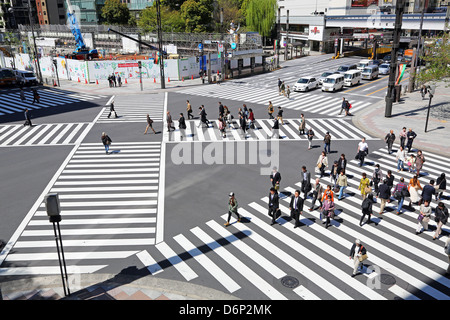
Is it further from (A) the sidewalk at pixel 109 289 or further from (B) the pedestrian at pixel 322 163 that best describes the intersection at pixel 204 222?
(B) the pedestrian at pixel 322 163

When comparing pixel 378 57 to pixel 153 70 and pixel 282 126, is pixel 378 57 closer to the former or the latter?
pixel 153 70

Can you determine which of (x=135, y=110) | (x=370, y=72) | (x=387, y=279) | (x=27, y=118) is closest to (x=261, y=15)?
(x=370, y=72)

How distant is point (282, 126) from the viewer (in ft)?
94.8

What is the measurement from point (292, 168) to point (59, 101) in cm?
3066

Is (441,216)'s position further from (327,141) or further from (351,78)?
(351,78)

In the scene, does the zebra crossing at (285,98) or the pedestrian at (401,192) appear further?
the zebra crossing at (285,98)

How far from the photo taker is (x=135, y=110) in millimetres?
35125

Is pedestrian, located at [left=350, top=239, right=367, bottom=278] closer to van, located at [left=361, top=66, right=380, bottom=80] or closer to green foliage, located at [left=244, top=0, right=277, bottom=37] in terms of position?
van, located at [left=361, top=66, right=380, bottom=80]

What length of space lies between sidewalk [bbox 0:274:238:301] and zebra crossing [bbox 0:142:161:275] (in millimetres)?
645

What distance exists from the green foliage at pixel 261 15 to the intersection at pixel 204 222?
211 ft

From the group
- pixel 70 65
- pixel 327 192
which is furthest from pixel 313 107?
pixel 70 65

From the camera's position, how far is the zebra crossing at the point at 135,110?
31.8 m

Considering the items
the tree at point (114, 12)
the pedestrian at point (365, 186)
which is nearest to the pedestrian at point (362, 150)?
the pedestrian at point (365, 186)

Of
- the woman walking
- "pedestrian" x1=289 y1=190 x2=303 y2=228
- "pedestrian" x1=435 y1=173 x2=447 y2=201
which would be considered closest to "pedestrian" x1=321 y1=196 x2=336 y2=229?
"pedestrian" x1=289 y1=190 x2=303 y2=228
